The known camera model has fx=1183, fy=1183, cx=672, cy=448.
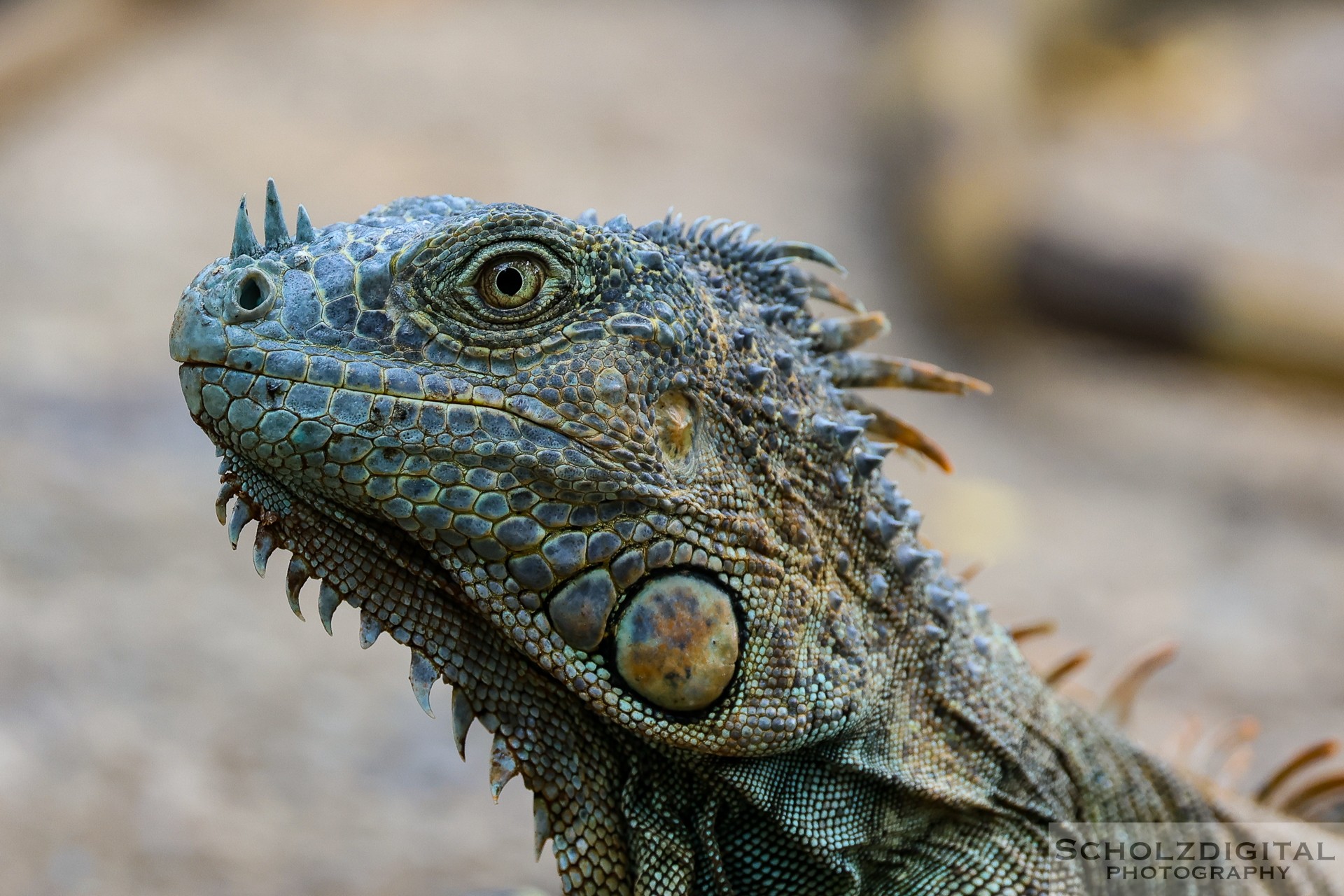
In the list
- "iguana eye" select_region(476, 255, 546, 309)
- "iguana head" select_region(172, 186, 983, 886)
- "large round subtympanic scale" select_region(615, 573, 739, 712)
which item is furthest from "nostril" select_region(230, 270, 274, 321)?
"large round subtympanic scale" select_region(615, 573, 739, 712)

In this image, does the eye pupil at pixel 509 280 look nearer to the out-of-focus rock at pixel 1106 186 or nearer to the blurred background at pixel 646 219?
the blurred background at pixel 646 219

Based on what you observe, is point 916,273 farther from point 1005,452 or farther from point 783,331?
point 783,331

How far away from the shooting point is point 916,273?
13641 millimetres

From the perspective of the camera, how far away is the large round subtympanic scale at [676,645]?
2.56 metres

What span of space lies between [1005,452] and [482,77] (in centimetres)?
924

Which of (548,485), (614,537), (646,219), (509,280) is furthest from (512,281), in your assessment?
(646,219)

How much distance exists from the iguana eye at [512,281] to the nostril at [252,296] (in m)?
0.45

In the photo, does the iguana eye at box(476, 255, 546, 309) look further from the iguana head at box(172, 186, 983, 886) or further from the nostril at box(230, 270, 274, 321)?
the nostril at box(230, 270, 274, 321)

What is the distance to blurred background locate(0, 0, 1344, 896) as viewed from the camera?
5711 mm

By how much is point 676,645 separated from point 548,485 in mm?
443

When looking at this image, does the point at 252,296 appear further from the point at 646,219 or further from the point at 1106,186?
the point at 1106,186

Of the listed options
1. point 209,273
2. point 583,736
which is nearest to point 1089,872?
point 583,736

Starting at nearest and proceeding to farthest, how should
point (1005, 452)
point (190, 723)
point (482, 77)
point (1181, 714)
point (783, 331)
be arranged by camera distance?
point (783, 331) → point (190, 723) → point (1181, 714) → point (1005, 452) → point (482, 77)

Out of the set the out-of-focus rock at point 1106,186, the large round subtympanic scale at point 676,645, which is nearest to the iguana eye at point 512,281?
the large round subtympanic scale at point 676,645
